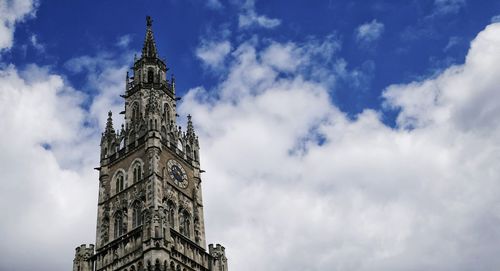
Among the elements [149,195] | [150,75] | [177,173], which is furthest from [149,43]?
[149,195]

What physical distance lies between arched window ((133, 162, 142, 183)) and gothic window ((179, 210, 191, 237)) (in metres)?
6.02

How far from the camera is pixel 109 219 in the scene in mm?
77438

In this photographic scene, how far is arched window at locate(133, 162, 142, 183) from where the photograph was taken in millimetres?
78731

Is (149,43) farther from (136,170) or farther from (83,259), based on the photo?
(83,259)

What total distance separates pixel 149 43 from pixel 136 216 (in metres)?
30.8

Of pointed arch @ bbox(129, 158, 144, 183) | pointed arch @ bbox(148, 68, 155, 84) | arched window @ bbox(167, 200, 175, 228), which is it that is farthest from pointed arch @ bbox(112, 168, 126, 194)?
pointed arch @ bbox(148, 68, 155, 84)

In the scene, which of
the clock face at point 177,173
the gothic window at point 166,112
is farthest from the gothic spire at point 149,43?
the clock face at point 177,173

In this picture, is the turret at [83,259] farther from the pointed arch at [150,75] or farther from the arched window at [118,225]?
the pointed arch at [150,75]

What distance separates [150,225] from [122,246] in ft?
14.1

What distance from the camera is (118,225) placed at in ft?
252

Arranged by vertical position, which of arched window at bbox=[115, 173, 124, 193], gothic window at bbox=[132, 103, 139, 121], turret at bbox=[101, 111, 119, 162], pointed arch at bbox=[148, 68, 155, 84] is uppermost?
pointed arch at bbox=[148, 68, 155, 84]

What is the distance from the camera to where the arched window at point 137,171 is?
3100 inches

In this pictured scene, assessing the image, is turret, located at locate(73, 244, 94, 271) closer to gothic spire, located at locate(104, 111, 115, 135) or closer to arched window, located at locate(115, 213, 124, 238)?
arched window, located at locate(115, 213, 124, 238)


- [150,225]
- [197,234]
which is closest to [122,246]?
[150,225]
